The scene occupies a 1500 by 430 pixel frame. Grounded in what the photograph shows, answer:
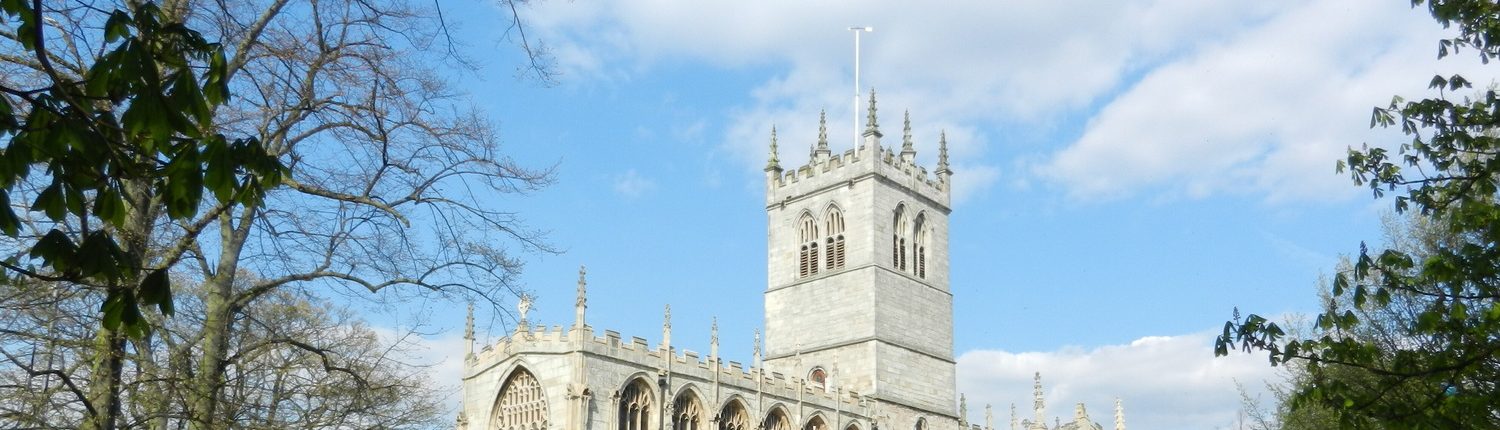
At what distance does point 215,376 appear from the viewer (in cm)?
1040

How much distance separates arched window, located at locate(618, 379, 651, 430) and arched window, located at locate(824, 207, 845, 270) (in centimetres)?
1188

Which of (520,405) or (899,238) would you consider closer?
(520,405)

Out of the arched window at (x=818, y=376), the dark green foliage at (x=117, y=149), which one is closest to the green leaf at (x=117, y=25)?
the dark green foliage at (x=117, y=149)

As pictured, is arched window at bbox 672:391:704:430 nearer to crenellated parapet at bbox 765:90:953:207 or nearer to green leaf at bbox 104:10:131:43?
crenellated parapet at bbox 765:90:953:207

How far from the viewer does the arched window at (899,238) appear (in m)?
44.8

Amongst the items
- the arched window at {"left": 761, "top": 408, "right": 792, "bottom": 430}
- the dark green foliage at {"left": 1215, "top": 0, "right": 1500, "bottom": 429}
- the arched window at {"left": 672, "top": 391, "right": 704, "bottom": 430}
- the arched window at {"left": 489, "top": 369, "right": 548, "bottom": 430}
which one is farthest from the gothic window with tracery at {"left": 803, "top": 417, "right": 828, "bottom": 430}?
the dark green foliage at {"left": 1215, "top": 0, "right": 1500, "bottom": 429}

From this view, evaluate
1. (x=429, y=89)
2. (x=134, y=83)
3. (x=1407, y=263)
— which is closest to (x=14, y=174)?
(x=134, y=83)

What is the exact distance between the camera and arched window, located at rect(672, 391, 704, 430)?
3500cm

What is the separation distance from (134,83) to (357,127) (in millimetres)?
5451

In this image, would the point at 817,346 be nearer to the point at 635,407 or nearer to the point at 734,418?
the point at 734,418

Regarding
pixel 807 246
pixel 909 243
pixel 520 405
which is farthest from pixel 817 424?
pixel 520 405

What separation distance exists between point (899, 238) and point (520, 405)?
15.8 m

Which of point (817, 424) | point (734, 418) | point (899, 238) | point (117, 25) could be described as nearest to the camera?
point (117, 25)

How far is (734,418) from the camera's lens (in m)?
37.2
